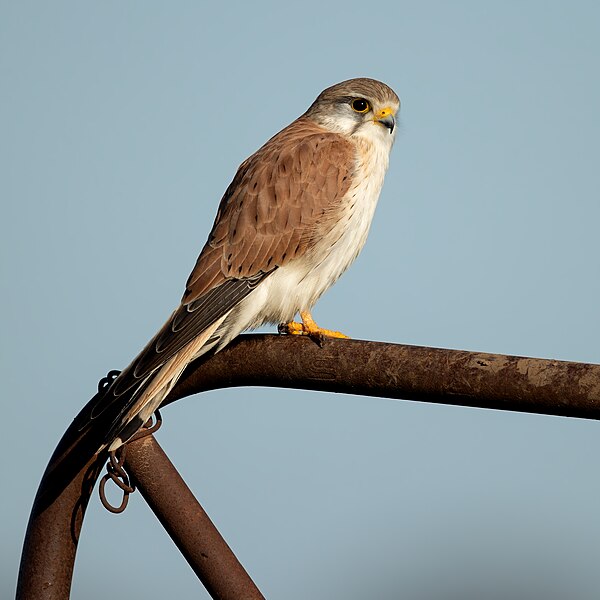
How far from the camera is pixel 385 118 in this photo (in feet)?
13.0

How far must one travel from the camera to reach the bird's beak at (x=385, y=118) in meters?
3.95

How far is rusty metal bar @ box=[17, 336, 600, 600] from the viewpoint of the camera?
173cm

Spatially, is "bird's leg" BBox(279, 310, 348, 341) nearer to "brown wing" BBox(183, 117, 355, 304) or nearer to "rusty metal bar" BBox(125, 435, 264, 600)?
"brown wing" BBox(183, 117, 355, 304)

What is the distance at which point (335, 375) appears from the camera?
2.20m

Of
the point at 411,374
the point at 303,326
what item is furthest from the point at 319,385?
the point at 303,326

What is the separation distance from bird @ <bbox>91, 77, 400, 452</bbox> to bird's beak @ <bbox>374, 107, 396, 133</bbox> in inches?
3.0

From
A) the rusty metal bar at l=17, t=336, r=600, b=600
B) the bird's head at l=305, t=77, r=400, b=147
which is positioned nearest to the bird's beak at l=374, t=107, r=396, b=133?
the bird's head at l=305, t=77, r=400, b=147

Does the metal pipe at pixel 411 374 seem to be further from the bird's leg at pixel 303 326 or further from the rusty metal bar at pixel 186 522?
the bird's leg at pixel 303 326

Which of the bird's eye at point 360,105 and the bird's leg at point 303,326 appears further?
the bird's eye at point 360,105

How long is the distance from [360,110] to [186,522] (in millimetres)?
2252

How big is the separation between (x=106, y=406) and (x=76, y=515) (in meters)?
0.26

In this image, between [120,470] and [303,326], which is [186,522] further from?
[303,326]

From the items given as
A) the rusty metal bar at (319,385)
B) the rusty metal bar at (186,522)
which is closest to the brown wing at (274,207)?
the rusty metal bar at (319,385)

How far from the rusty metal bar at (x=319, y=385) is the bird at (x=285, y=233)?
0.61 metres
